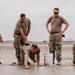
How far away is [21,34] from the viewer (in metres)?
14.5

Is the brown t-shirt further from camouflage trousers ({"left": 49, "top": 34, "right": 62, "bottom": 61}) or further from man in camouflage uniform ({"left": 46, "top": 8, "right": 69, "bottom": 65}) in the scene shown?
camouflage trousers ({"left": 49, "top": 34, "right": 62, "bottom": 61})

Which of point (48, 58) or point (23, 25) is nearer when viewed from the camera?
point (48, 58)

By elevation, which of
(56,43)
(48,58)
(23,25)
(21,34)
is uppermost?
(23,25)

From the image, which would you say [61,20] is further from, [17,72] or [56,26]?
[17,72]

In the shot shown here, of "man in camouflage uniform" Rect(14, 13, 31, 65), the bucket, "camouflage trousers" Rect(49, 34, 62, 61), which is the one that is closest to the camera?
the bucket

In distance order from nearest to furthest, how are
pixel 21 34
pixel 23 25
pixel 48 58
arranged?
pixel 48 58 < pixel 21 34 < pixel 23 25

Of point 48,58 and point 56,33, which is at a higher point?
point 56,33

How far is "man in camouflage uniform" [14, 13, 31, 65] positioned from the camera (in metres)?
14.5

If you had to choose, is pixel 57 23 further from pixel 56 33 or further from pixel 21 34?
pixel 21 34

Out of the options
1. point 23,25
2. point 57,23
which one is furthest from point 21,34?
point 57,23

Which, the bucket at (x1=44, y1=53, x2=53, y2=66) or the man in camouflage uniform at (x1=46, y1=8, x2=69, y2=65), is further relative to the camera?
the man in camouflage uniform at (x1=46, y1=8, x2=69, y2=65)

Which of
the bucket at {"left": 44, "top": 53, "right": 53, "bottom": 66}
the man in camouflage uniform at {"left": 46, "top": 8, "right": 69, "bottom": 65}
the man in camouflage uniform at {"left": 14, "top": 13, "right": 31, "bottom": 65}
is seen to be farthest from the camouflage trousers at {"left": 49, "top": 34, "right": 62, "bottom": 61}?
the man in camouflage uniform at {"left": 14, "top": 13, "right": 31, "bottom": 65}

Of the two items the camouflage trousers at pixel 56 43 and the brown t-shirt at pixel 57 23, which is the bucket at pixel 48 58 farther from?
the brown t-shirt at pixel 57 23

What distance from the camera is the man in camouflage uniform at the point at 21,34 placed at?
47.6 ft
